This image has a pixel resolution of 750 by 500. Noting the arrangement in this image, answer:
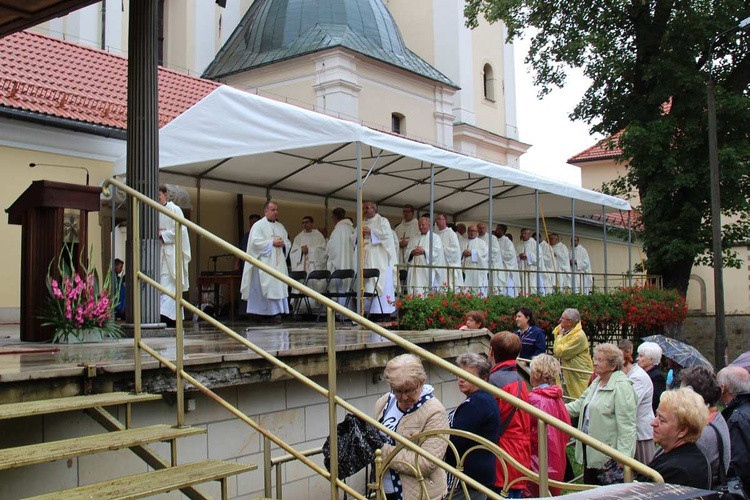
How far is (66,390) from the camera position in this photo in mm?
4770

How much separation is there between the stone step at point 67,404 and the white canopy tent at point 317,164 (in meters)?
6.37

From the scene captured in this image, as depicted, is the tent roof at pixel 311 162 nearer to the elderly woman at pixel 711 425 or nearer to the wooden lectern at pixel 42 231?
the wooden lectern at pixel 42 231

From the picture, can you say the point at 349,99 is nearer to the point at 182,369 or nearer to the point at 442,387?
the point at 442,387

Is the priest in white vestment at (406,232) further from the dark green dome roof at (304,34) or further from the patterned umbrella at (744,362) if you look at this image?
the dark green dome roof at (304,34)

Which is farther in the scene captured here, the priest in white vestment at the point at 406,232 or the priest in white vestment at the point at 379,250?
the priest in white vestment at the point at 406,232

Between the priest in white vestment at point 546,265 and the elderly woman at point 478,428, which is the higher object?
the priest in white vestment at point 546,265

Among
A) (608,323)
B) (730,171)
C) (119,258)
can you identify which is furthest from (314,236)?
(730,171)

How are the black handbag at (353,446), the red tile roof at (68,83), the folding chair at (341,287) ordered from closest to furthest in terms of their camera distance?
1. the black handbag at (353,446)
2. the folding chair at (341,287)
3. the red tile roof at (68,83)

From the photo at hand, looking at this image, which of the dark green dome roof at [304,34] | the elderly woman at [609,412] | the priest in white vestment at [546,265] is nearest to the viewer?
the elderly woman at [609,412]

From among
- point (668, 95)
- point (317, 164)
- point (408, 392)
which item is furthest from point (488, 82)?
point (408, 392)

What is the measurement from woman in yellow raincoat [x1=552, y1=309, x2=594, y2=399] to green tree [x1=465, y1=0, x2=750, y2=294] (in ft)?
40.5

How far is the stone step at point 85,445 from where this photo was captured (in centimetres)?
393

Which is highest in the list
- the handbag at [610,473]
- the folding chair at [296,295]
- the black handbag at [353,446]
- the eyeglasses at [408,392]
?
the folding chair at [296,295]

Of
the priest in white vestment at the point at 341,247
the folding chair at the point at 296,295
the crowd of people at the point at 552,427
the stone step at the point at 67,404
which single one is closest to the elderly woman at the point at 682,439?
the crowd of people at the point at 552,427
